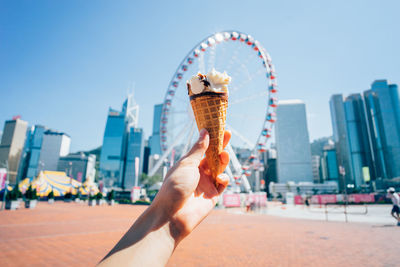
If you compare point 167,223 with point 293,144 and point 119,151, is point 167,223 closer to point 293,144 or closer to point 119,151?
point 293,144

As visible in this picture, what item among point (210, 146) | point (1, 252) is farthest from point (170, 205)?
point (1, 252)

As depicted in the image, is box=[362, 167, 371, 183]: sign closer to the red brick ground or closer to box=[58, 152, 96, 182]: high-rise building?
the red brick ground

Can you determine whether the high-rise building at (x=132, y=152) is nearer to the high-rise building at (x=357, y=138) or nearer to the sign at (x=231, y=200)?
the sign at (x=231, y=200)

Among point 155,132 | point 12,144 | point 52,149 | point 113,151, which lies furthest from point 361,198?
point 12,144

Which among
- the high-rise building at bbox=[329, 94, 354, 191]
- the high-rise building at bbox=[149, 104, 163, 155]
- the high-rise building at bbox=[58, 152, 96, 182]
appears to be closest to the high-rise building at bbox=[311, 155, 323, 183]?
the high-rise building at bbox=[329, 94, 354, 191]

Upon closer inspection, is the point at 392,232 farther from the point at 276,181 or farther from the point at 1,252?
the point at 276,181

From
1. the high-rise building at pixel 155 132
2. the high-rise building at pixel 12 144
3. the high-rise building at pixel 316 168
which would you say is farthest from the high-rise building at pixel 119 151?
the high-rise building at pixel 316 168
